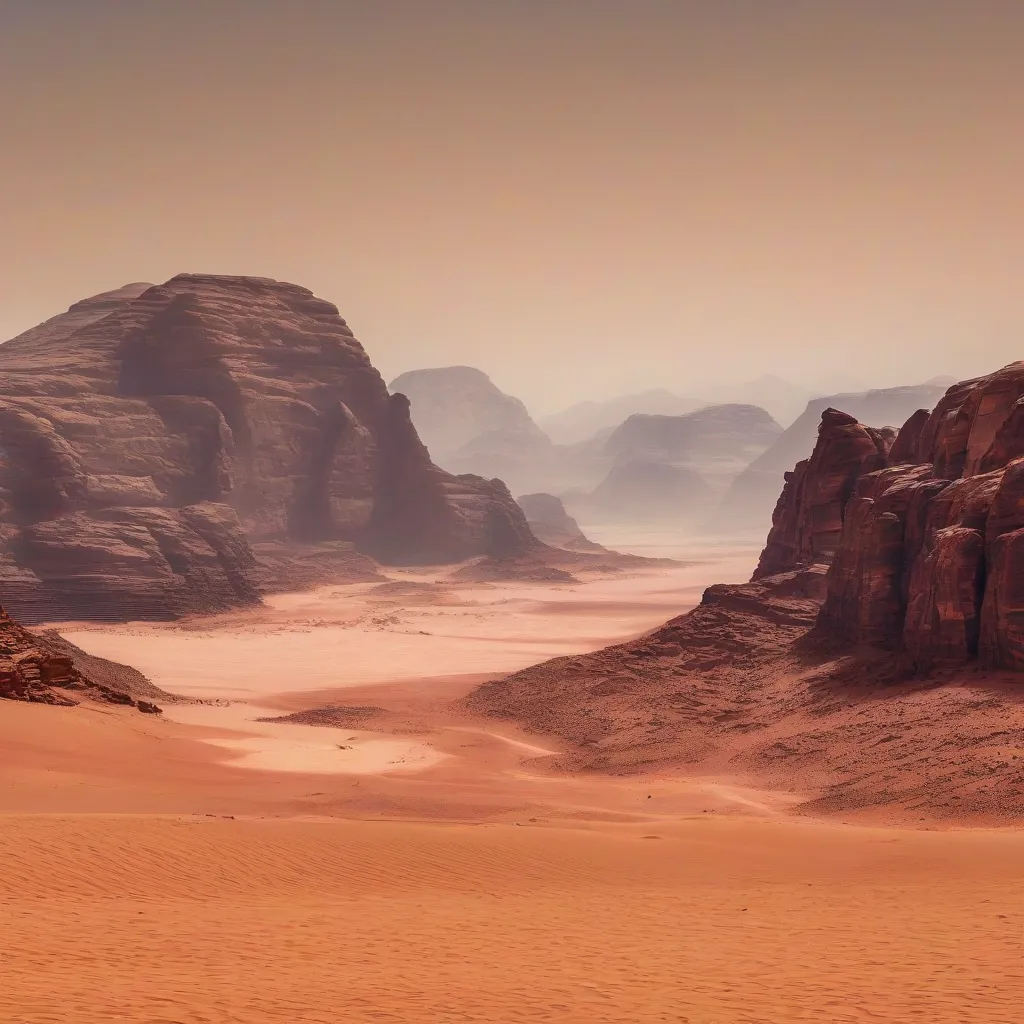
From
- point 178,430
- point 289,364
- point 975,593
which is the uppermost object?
point 289,364

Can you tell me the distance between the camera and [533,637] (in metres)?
57.9

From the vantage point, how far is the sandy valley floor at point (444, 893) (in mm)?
9062

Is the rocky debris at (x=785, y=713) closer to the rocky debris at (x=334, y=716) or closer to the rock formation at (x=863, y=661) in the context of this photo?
the rock formation at (x=863, y=661)

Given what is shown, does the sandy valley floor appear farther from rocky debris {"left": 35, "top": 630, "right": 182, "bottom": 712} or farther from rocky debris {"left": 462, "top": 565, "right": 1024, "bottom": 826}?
rocky debris {"left": 35, "top": 630, "right": 182, "bottom": 712}

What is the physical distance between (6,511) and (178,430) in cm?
2022

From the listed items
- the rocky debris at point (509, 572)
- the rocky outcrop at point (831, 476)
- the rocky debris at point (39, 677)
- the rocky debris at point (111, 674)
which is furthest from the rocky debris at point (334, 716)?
the rocky debris at point (509, 572)

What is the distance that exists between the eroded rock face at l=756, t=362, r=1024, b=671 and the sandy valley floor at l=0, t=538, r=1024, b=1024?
23.0ft

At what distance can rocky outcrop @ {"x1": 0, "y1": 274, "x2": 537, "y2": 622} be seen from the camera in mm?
65188

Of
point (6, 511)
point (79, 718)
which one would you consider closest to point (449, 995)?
point (79, 718)

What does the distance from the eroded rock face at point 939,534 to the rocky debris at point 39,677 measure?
20087mm

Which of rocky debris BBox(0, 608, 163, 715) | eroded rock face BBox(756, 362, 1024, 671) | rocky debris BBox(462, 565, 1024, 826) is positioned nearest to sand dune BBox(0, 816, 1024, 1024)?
rocky debris BBox(462, 565, 1024, 826)

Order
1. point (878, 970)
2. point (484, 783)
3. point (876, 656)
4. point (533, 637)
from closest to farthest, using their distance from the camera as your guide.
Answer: point (878, 970) < point (484, 783) < point (876, 656) < point (533, 637)

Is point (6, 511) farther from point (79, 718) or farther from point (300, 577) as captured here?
point (79, 718)

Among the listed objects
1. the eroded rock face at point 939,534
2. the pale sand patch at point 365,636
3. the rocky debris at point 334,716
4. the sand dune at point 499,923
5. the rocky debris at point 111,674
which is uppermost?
the eroded rock face at point 939,534
